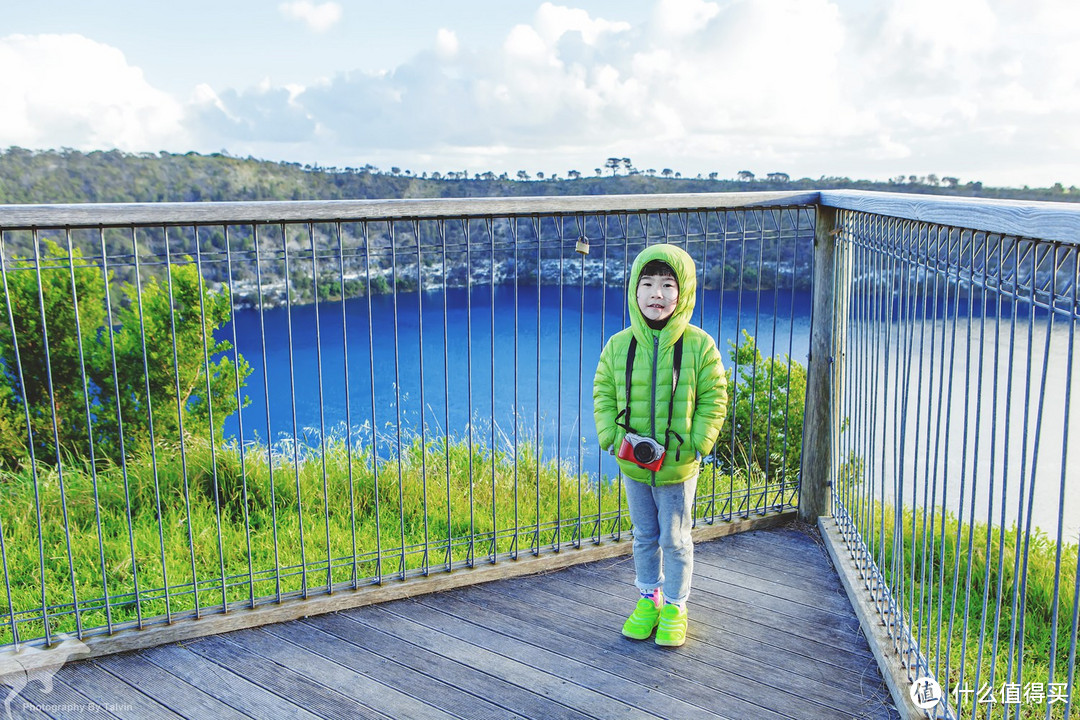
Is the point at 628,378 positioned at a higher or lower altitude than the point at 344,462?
higher

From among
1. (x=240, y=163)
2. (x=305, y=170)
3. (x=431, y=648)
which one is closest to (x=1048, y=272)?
(x=431, y=648)

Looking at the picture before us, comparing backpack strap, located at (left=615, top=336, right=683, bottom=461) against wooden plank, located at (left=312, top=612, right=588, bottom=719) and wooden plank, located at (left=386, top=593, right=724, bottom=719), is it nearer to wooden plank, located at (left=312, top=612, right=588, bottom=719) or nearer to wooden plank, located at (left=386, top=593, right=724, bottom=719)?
wooden plank, located at (left=386, top=593, right=724, bottom=719)

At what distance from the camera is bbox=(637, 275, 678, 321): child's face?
104 inches

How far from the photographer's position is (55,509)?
4922 millimetres

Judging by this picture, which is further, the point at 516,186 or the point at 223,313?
the point at 516,186

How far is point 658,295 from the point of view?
264 centimetres

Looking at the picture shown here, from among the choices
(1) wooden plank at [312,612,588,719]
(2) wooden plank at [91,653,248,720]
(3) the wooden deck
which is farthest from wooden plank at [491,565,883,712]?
(2) wooden plank at [91,653,248,720]

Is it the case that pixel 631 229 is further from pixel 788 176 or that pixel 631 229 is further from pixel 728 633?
pixel 788 176

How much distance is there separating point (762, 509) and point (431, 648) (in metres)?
1.80

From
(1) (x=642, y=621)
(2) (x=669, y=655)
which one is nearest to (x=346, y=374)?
(1) (x=642, y=621)

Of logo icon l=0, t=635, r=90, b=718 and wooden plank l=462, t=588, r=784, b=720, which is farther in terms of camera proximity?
logo icon l=0, t=635, r=90, b=718

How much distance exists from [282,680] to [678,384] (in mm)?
1584

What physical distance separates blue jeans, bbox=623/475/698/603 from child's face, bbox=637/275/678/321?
1.89 feet

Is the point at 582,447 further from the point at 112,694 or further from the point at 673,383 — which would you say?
the point at 112,694
